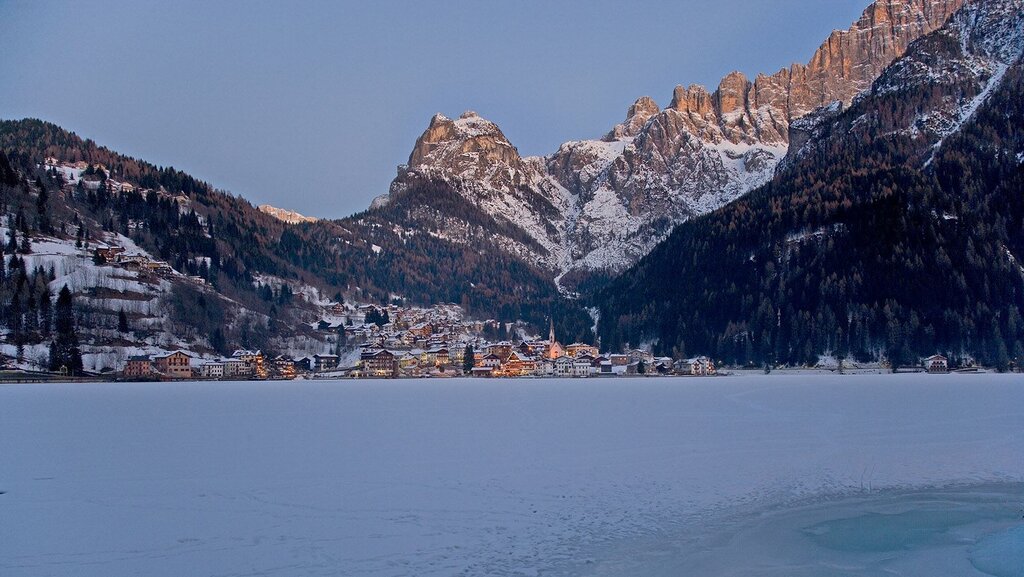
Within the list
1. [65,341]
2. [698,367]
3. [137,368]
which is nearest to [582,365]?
[698,367]

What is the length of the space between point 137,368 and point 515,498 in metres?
112

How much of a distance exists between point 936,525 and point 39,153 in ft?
727

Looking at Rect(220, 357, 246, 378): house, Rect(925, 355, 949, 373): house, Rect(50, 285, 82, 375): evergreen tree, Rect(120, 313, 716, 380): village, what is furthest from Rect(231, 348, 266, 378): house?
Rect(925, 355, 949, 373): house

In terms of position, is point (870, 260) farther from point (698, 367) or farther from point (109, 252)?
point (109, 252)

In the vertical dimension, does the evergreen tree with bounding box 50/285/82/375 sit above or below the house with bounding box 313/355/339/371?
above

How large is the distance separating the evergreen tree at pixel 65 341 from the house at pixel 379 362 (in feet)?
168

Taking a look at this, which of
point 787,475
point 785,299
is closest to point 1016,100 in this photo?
point 785,299

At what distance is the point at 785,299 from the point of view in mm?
143875

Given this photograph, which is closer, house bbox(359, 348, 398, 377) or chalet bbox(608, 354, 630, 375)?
chalet bbox(608, 354, 630, 375)

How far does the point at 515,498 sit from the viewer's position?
20828mm

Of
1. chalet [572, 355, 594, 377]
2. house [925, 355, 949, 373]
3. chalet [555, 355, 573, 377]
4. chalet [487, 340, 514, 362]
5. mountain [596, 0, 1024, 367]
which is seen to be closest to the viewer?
house [925, 355, 949, 373]

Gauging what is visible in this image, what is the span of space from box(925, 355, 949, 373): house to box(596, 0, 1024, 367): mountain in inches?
128

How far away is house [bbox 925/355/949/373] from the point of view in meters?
121

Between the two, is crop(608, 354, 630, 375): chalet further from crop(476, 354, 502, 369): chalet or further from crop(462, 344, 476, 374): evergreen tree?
crop(462, 344, 476, 374): evergreen tree
